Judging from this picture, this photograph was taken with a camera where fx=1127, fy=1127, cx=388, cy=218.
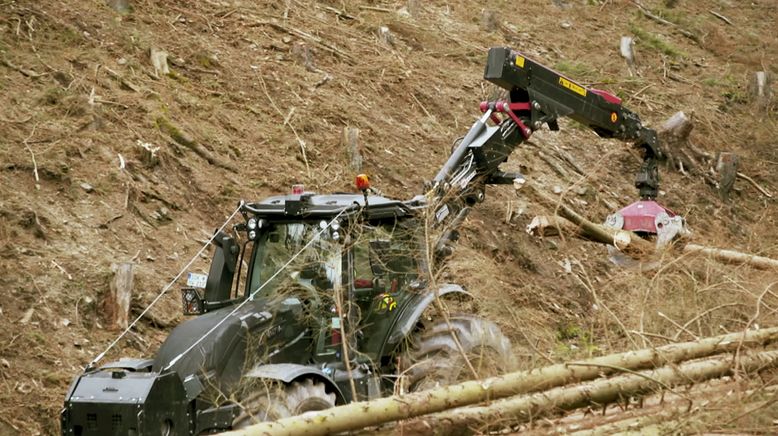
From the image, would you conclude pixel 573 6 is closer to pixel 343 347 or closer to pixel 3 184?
pixel 3 184

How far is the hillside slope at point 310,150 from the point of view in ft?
34.8

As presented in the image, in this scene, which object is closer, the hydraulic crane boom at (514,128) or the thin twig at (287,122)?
the hydraulic crane boom at (514,128)

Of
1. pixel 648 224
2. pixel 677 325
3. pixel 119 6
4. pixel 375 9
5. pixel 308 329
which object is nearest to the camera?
pixel 677 325

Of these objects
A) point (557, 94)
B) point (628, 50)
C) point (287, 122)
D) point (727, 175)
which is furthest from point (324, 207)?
point (628, 50)

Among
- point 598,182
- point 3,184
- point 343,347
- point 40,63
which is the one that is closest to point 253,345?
point 343,347

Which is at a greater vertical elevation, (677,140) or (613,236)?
(677,140)

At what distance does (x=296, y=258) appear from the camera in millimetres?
9172

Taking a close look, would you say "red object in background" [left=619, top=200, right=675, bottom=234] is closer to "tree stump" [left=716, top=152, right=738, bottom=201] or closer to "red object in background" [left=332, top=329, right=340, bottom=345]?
"red object in background" [left=332, top=329, right=340, bottom=345]

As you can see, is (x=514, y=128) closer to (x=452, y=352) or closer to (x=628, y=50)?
(x=452, y=352)

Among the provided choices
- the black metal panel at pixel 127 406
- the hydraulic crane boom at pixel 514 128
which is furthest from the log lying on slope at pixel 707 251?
the black metal panel at pixel 127 406

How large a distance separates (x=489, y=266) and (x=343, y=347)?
17.7 ft

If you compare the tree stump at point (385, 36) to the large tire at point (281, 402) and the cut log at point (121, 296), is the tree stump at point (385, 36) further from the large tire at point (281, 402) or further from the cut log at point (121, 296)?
the large tire at point (281, 402)

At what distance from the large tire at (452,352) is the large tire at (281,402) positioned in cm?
86

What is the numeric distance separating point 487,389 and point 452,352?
1388mm
